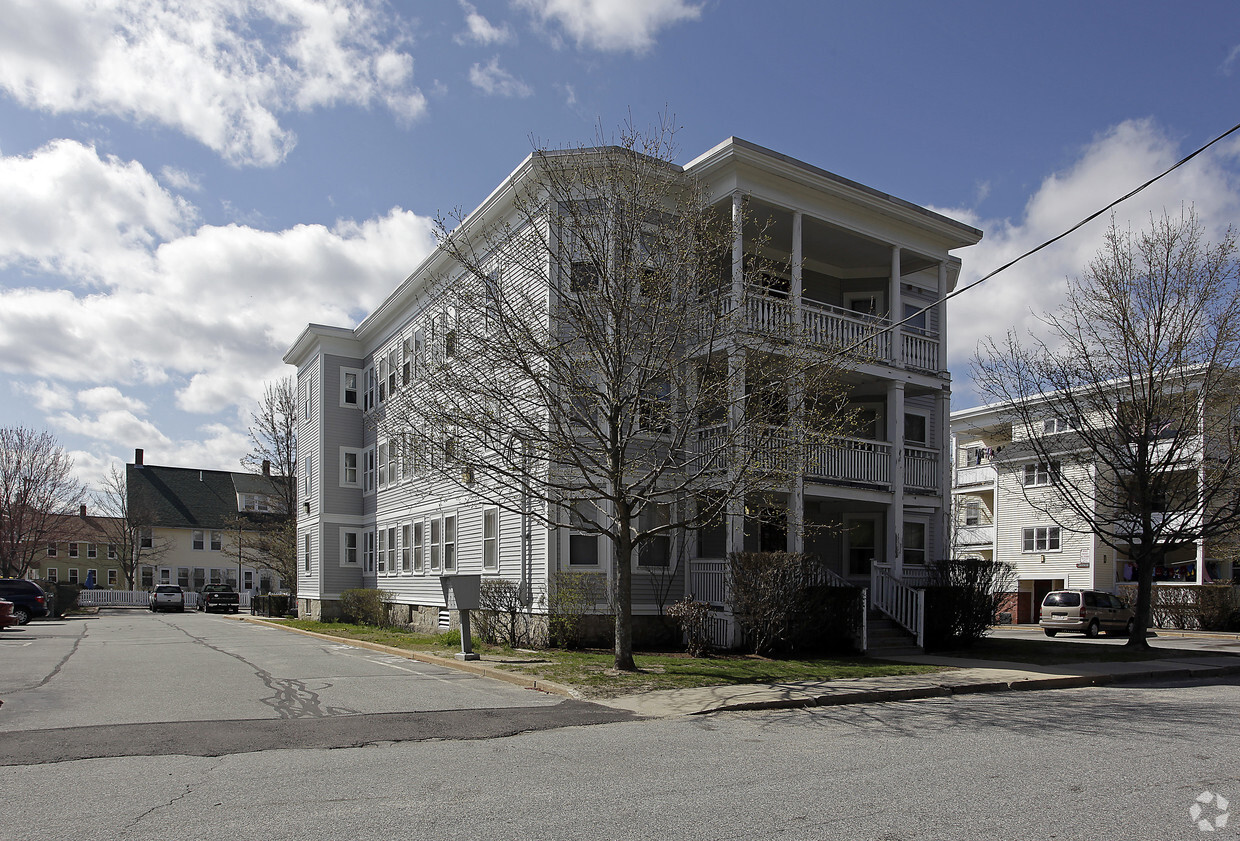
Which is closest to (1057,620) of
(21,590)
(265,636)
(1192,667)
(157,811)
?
(1192,667)

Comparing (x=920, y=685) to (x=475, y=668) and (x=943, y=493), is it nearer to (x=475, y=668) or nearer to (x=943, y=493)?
(x=475, y=668)

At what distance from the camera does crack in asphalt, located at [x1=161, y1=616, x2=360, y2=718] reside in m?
10.6

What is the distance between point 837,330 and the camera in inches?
826

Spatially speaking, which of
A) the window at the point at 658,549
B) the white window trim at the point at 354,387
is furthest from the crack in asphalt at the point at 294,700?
the white window trim at the point at 354,387

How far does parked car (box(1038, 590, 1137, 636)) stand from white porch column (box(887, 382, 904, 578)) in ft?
45.3

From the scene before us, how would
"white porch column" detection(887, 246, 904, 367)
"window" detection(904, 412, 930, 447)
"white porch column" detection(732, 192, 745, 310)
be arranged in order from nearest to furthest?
1. "white porch column" detection(732, 192, 745, 310)
2. "white porch column" detection(887, 246, 904, 367)
3. "window" detection(904, 412, 930, 447)

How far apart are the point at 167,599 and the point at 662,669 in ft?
150

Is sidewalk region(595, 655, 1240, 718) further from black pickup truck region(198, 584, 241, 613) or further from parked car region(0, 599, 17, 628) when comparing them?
black pickup truck region(198, 584, 241, 613)

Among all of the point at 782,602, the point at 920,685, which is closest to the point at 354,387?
the point at 782,602

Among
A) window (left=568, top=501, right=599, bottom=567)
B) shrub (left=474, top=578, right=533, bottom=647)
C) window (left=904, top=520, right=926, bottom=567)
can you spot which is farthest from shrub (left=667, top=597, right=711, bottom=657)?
window (left=904, top=520, right=926, bottom=567)

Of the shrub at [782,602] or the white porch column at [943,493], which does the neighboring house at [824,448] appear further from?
the shrub at [782,602]

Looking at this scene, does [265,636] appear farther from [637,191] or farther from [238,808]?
[238,808]

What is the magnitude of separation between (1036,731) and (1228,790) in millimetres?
2917

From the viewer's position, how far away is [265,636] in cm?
2544
